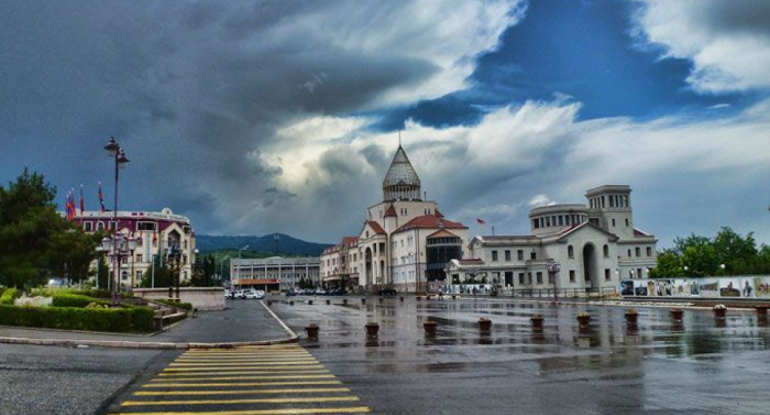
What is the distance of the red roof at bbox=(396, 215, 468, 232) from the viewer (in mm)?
122938

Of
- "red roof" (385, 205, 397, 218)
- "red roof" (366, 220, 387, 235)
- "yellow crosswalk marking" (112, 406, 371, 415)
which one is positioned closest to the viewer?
"yellow crosswalk marking" (112, 406, 371, 415)

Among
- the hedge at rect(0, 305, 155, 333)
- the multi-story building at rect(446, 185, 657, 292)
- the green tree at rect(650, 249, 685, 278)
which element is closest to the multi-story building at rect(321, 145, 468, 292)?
the multi-story building at rect(446, 185, 657, 292)

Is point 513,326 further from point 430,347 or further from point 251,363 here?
point 251,363

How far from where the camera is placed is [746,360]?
16531mm

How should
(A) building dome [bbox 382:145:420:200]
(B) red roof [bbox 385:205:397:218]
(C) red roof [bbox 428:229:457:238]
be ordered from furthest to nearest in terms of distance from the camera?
(A) building dome [bbox 382:145:420:200], (B) red roof [bbox 385:205:397:218], (C) red roof [bbox 428:229:457:238]

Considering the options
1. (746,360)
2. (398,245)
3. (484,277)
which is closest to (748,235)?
(484,277)

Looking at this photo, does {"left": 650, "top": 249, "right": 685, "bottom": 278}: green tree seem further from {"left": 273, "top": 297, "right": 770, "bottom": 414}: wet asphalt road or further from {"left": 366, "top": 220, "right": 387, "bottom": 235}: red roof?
{"left": 273, "top": 297, "right": 770, "bottom": 414}: wet asphalt road

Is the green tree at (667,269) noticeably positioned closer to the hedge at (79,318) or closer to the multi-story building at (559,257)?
the multi-story building at (559,257)

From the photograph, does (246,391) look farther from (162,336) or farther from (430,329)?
(430,329)

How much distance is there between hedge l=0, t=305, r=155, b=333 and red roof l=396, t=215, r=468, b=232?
9930cm

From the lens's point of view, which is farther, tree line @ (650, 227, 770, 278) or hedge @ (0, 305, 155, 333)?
tree line @ (650, 227, 770, 278)

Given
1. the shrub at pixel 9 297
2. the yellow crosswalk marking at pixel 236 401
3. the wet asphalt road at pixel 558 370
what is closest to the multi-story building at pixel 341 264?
the shrub at pixel 9 297

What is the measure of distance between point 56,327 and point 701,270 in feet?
317

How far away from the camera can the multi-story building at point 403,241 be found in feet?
395
